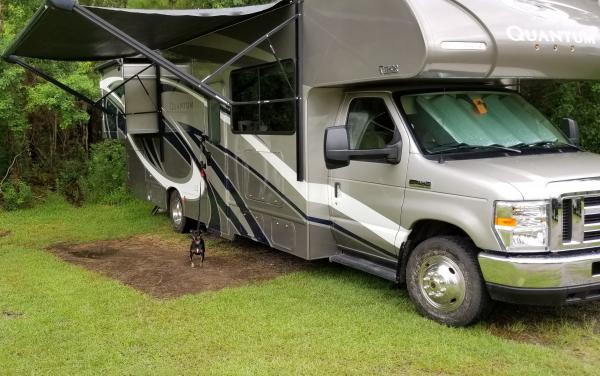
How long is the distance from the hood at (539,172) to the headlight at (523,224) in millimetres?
89

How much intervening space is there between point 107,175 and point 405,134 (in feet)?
29.3

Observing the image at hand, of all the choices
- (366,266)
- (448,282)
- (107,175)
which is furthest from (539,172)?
(107,175)

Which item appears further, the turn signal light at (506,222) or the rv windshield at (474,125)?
the rv windshield at (474,125)

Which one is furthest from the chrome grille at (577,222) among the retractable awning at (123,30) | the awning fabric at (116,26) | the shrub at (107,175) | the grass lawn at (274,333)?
the shrub at (107,175)

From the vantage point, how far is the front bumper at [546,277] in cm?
467

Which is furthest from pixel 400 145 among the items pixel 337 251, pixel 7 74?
pixel 7 74

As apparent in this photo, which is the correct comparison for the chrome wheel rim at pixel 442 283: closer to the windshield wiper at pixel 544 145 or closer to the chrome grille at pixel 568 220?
the chrome grille at pixel 568 220

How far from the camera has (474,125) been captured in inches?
226

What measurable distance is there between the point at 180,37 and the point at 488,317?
4839mm

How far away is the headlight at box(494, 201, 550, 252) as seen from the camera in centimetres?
466

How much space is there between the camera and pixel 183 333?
5273mm

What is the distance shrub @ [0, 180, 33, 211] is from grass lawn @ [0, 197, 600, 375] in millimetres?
5337

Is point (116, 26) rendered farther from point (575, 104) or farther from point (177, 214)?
point (575, 104)

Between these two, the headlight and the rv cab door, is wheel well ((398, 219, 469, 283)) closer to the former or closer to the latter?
the rv cab door
